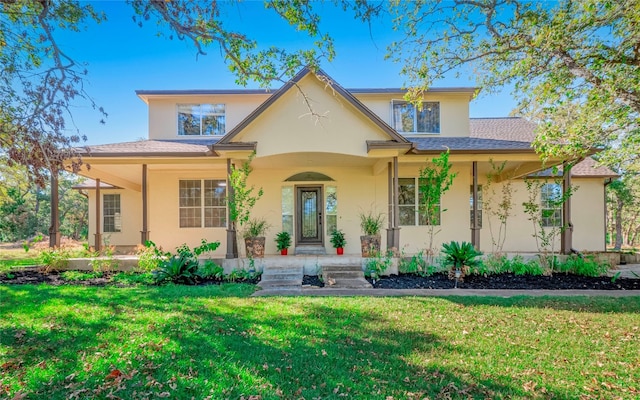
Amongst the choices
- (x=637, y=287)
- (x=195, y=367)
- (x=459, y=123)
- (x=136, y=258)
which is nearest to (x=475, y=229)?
(x=637, y=287)

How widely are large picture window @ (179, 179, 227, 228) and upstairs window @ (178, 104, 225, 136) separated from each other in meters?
1.87

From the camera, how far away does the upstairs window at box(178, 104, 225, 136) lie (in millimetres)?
12430

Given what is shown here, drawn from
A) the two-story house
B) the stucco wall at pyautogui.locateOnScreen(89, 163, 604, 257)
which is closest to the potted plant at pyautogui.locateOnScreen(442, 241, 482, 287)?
the two-story house

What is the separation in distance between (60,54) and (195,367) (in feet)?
16.9

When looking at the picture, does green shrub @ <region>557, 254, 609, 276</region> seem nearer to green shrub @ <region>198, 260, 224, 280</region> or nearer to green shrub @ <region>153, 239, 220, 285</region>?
green shrub @ <region>198, 260, 224, 280</region>

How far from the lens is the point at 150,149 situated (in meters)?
10.1

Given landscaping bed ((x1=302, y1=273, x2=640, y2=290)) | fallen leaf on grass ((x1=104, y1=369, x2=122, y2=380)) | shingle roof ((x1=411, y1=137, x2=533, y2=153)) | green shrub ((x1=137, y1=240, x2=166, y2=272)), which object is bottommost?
landscaping bed ((x1=302, y1=273, x2=640, y2=290))

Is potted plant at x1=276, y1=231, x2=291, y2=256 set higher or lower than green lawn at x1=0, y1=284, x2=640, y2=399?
higher

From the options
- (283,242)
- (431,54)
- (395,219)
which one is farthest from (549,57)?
(283,242)

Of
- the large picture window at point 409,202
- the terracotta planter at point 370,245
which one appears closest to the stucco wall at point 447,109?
the large picture window at point 409,202

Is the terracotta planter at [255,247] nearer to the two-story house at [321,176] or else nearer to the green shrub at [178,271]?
the green shrub at [178,271]

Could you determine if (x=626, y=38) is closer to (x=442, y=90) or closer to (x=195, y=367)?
(x=442, y=90)

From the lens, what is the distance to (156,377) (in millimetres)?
3246

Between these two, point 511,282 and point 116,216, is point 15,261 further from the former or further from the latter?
point 511,282
